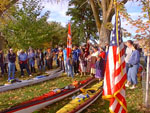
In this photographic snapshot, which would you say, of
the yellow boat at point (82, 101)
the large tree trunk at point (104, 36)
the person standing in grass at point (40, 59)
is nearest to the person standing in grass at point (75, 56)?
the large tree trunk at point (104, 36)

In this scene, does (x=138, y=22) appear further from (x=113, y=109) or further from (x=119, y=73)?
(x=113, y=109)

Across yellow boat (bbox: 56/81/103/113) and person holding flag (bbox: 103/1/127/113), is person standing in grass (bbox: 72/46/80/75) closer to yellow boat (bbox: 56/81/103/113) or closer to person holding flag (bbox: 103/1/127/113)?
yellow boat (bbox: 56/81/103/113)

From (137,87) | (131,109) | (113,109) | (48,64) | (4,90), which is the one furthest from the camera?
(48,64)

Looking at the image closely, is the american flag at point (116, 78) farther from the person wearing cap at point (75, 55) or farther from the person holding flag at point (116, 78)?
the person wearing cap at point (75, 55)

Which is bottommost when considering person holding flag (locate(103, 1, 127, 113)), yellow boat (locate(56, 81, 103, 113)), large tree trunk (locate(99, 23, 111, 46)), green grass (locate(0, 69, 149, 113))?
green grass (locate(0, 69, 149, 113))

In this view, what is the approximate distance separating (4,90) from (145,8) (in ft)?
25.5

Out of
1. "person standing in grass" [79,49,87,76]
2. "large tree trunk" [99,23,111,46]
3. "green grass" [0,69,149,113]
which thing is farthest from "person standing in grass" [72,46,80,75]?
"green grass" [0,69,149,113]

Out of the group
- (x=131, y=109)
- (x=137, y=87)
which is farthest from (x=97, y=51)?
(x=131, y=109)

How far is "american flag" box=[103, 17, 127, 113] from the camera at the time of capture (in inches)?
168

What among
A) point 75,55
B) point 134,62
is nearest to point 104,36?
point 75,55

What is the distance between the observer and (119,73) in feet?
14.3

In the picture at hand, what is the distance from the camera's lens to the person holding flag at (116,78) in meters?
4.28

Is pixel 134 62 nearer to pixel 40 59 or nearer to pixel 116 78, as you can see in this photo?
pixel 116 78

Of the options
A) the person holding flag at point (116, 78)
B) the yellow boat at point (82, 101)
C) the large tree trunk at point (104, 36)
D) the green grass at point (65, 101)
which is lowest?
the green grass at point (65, 101)
